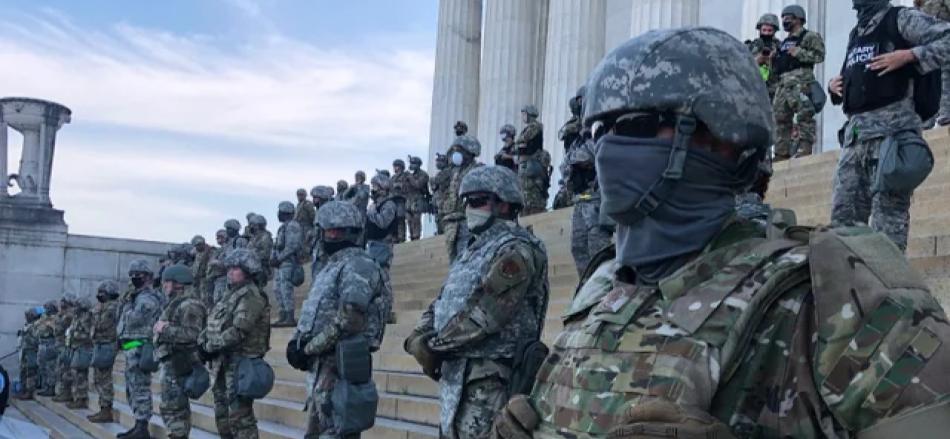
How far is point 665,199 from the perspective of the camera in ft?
5.93

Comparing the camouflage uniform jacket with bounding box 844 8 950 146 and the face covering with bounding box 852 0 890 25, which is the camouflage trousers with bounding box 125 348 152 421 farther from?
the face covering with bounding box 852 0 890 25

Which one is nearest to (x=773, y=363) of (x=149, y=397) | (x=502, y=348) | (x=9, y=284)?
(x=502, y=348)

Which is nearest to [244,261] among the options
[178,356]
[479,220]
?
[178,356]

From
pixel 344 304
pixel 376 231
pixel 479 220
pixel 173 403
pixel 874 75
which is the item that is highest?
pixel 874 75

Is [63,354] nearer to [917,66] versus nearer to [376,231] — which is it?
[376,231]

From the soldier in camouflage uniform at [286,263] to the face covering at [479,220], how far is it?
8.80 metres

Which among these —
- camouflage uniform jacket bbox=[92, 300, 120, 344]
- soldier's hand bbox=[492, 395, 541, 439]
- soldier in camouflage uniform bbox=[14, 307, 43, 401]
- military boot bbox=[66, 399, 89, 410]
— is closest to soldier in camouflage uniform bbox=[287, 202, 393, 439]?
soldier's hand bbox=[492, 395, 541, 439]

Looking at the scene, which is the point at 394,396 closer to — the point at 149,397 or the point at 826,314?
the point at 149,397

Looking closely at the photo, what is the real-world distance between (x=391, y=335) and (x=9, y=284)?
52.0 feet

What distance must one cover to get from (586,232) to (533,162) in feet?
18.0

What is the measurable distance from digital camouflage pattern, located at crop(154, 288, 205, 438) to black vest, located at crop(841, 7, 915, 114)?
6.13 m

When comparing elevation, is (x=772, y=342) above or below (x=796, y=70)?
below

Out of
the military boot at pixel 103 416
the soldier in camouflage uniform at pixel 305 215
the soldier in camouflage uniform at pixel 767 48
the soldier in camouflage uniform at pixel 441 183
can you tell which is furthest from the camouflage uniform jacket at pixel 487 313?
the soldier in camouflage uniform at pixel 305 215

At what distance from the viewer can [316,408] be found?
6.38 m
